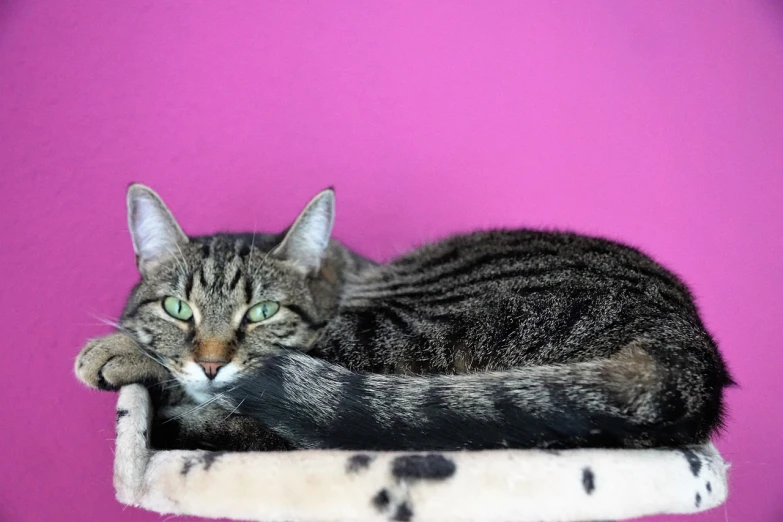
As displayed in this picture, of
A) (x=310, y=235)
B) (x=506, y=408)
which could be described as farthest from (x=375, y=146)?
(x=506, y=408)

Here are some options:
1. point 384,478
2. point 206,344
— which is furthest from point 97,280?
point 384,478

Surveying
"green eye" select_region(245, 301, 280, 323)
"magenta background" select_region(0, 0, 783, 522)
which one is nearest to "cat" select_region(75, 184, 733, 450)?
"green eye" select_region(245, 301, 280, 323)

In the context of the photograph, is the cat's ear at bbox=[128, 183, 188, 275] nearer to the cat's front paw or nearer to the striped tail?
the cat's front paw

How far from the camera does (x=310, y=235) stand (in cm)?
117

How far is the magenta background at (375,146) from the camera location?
150cm

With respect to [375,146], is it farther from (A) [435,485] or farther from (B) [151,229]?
(A) [435,485]

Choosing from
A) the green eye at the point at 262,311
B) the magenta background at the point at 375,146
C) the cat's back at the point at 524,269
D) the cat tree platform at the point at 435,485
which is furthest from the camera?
the magenta background at the point at 375,146

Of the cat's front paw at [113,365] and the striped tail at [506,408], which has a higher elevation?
the striped tail at [506,408]

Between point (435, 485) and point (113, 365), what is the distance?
24.1 inches

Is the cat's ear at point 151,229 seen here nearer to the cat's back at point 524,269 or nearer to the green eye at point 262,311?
the green eye at point 262,311

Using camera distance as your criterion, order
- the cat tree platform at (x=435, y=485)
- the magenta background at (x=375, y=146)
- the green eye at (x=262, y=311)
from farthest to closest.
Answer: the magenta background at (x=375, y=146) < the green eye at (x=262, y=311) < the cat tree platform at (x=435, y=485)

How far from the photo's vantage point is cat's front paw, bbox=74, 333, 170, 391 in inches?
40.2

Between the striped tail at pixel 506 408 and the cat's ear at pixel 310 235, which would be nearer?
the striped tail at pixel 506 408

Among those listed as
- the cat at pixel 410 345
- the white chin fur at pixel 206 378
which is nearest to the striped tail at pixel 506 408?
the cat at pixel 410 345
